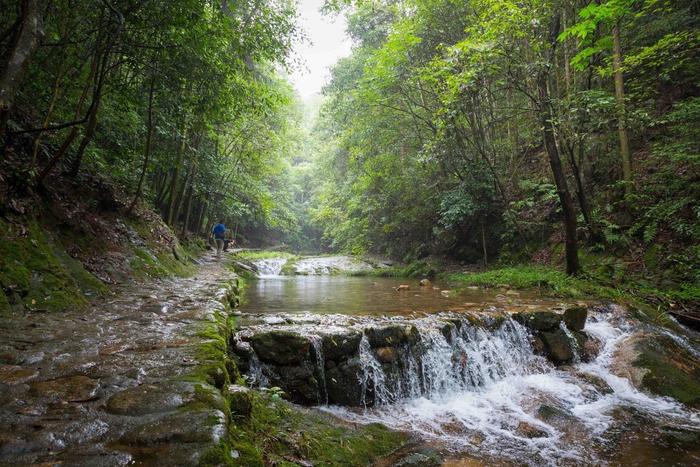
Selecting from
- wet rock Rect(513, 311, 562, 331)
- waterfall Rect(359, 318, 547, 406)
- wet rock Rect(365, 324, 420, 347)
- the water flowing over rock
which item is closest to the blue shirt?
the water flowing over rock

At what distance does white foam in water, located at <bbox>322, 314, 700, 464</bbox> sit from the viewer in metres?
4.04

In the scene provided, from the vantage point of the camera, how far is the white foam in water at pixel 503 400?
4039mm

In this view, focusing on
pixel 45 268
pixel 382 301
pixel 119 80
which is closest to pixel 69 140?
pixel 45 268

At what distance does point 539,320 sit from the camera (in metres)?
6.70

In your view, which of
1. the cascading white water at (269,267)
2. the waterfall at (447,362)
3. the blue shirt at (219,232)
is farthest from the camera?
the cascading white water at (269,267)

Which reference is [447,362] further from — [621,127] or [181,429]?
[621,127]

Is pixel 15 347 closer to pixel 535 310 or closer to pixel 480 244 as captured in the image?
pixel 535 310

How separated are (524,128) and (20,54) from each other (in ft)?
47.4

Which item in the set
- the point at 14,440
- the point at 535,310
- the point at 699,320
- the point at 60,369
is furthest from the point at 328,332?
the point at 699,320

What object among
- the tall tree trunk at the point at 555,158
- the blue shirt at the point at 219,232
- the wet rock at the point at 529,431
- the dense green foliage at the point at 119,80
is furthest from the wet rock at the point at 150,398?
the blue shirt at the point at 219,232

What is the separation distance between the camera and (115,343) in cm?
308

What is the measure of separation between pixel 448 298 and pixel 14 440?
319 inches

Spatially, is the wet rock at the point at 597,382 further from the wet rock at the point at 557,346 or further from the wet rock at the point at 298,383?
the wet rock at the point at 298,383

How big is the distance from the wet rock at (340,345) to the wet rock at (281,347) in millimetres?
273
